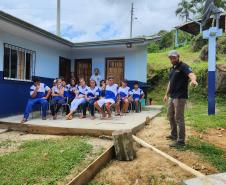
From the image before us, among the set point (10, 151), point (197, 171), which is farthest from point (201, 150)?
point (10, 151)

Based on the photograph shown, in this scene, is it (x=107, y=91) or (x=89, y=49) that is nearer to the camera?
(x=107, y=91)

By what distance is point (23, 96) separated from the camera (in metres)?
10.1

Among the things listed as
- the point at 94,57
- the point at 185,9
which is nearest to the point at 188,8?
the point at 185,9

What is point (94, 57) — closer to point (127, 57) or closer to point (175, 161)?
point (127, 57)

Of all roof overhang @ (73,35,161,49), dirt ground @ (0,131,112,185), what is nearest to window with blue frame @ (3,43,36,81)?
roof overhang @ (73,35,161,49)

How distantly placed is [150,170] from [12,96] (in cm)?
606

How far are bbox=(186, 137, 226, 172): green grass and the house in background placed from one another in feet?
A: 18.3

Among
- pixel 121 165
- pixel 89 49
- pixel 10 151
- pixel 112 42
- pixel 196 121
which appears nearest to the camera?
pixel 121 165

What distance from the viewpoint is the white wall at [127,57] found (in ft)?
41.4

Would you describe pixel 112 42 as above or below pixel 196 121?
above

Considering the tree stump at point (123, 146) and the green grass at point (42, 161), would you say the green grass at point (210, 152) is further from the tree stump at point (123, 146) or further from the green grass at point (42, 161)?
the green grass at point (42, 161)

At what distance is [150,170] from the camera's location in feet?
15.7

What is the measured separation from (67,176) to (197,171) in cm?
189

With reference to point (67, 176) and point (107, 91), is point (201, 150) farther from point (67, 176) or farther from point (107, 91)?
point (107, 91)
